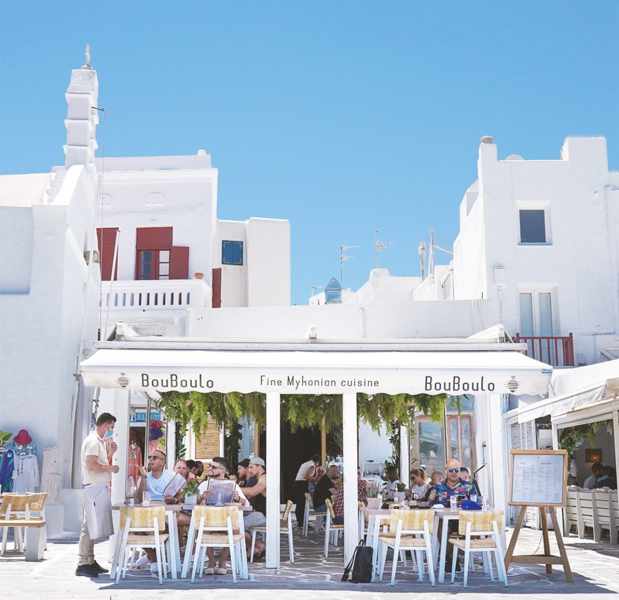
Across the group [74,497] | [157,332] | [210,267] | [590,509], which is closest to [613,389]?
[590,509]

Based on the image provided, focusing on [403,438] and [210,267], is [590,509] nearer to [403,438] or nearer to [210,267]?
[403,438]

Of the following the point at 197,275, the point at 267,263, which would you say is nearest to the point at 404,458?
Answer: the point at 197,275

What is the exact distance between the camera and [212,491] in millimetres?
11109

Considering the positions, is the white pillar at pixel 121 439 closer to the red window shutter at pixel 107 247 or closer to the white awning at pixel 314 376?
the white awning at pixel 314 376

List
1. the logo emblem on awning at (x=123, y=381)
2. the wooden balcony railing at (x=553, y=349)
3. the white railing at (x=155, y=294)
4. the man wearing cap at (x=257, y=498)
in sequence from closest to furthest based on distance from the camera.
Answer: the logo emblem on awning at (x=123, y=381) < the man wearing cap at (x=257, y=498) < the wooden balcony railing at (x=553, y=349) < the white railing at (x=155, y=294)

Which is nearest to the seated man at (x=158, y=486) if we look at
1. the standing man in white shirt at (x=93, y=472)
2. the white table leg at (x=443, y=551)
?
the standing man in white shirt at (x=93, y=472)

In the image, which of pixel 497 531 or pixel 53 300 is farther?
pixel 53 300

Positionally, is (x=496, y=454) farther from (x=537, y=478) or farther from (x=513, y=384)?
(x=513, y=384)

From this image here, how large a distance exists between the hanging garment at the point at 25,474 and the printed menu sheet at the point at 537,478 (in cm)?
851

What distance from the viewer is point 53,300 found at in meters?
16.2

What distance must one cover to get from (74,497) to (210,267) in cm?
1077

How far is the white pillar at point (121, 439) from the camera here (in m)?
12.4

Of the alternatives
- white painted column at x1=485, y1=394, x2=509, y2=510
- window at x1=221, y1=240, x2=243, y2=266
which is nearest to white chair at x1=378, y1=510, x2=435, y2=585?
white painted column at x1=485, y1=394, x2=509, y2=510

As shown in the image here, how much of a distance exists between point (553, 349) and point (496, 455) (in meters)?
12.2
